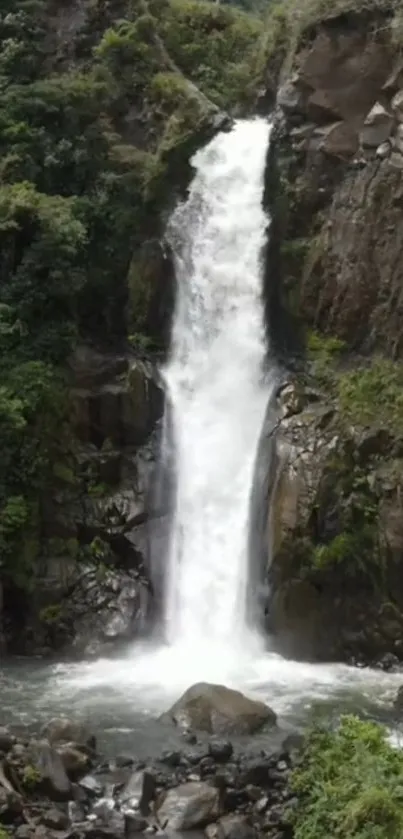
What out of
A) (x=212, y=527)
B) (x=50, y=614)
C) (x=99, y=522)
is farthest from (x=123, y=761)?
(x=99, y=522)

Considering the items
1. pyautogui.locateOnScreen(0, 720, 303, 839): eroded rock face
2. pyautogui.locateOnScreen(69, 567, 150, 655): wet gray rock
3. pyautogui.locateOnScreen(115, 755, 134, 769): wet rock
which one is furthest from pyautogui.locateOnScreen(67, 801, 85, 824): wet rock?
pyautogui.locateOnScreen(69, 567, 150, 655): wet gray rock

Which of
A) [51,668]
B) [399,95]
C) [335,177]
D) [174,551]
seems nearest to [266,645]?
[174,551]

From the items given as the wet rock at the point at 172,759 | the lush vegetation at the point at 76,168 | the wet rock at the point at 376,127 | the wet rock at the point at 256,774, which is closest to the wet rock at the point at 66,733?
the wet rock at the point at 172,759

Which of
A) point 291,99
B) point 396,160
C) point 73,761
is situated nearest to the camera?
point 73,761

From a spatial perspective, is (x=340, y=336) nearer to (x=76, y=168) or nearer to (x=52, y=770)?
(x=76, y=168)

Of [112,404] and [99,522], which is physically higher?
[112,404]

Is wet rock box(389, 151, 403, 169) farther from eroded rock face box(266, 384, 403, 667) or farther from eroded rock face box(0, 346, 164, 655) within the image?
eroded rock face box(0, 346, 164, 655)
